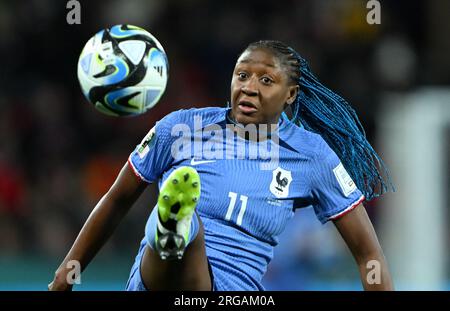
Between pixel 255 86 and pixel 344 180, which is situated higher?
pixel 255 86

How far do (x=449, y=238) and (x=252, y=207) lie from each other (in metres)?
5.10

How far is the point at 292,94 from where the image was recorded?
5.00 m

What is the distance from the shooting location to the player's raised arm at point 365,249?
183 inches

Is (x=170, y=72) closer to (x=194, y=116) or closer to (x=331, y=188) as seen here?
(x=194, y=116)

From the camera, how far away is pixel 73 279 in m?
4.68

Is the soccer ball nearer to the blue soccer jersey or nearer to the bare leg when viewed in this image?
the blue soccer jersey

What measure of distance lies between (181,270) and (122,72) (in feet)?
3.04

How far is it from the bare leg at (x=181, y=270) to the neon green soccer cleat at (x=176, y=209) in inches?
6.6

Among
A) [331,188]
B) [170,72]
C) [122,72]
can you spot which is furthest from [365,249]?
[170,72]

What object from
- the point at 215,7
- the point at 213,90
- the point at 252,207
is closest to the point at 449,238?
the point at 213,90

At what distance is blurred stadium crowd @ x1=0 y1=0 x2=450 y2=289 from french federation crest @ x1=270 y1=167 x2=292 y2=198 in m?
4.88

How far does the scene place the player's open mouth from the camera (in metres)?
4.73

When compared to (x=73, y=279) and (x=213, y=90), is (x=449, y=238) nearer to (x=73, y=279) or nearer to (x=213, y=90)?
(x=213, y=90)

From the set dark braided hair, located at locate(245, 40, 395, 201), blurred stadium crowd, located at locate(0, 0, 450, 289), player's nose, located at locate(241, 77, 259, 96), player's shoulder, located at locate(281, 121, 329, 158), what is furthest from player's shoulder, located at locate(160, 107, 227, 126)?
blurred stadium crowd, located at locate(0, 0, 450, 289)
